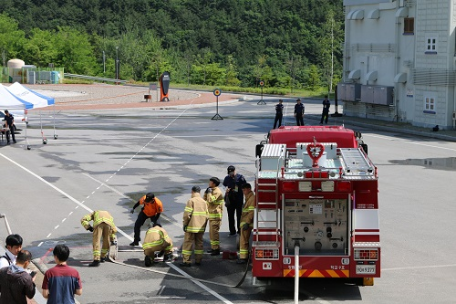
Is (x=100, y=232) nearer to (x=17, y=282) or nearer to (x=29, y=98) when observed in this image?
(x=17, y=282)

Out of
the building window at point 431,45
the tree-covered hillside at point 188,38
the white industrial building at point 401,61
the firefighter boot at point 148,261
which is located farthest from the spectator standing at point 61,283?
the tree-covered hillside at point 188,38

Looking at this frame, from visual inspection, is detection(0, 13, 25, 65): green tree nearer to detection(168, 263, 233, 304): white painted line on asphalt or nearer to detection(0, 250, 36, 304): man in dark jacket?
detection(168, 263, 233, 304): white painted line on asphalt

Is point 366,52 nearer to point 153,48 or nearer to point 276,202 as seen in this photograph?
point 276,202

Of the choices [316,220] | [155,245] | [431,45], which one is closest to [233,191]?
[155,245]

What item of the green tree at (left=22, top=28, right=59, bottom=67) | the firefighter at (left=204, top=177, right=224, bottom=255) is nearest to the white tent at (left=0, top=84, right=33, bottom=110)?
the firefighter at (left=204, top=177, right=224, bottom=255)

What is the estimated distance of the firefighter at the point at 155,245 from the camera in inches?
606

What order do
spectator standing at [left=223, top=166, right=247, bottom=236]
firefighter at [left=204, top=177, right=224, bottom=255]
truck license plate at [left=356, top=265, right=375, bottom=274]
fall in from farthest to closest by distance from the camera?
1. spectator standing at [left=223, top=166, right=247, bottom=236]
2. firefighter at [left=204, top=177, right=224, bottom=255]
3. truck license plate at [left=356, top=265, right=375, bottom=274]

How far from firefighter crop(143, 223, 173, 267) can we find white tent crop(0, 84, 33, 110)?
63.6ft

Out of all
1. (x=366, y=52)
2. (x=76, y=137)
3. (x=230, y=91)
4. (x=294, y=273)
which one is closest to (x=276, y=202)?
(x=294, y=273)

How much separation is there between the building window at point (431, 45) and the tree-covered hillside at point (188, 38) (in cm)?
4836

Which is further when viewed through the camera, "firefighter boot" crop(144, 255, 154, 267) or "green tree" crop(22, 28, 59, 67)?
"green tree" crop(22, 28, 59, 67)

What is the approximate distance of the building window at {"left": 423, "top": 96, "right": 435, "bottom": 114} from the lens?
41625mm

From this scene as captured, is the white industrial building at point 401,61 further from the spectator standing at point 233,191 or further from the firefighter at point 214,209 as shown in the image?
the firefighter at point 214,209

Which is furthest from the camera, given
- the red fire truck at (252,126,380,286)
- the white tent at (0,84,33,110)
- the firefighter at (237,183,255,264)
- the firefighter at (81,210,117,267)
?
the white tent at (0,84,33,110)
